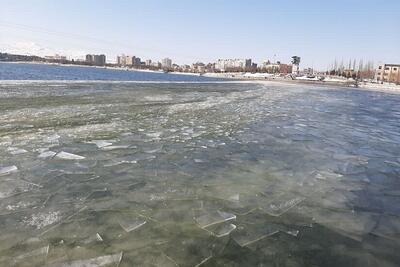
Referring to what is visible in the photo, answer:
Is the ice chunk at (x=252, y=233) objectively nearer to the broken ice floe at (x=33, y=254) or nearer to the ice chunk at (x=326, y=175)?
the broken ice floe at (x=33, y=254)

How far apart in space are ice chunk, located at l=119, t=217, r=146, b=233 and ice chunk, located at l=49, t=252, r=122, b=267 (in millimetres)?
729

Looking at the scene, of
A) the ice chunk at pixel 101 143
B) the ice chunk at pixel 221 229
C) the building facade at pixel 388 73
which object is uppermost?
the building facade at pixel 388 73

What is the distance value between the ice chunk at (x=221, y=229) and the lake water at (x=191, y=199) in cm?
1

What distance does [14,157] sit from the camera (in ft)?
27.3

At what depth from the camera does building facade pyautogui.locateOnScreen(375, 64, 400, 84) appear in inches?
6437

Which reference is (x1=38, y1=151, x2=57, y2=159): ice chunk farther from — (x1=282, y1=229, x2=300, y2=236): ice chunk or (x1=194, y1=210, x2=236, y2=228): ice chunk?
(x1=282, y1=229, x2=300, y2=236): ice chunk

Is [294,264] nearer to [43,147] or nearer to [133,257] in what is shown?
[133,257]

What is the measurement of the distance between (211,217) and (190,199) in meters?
0.77

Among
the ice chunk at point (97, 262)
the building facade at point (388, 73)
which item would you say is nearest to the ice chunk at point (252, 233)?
the ice chunk at point (97, 262)

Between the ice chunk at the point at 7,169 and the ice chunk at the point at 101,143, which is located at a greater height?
the ice chunk at the point at 101,143

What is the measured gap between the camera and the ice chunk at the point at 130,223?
16.8ft

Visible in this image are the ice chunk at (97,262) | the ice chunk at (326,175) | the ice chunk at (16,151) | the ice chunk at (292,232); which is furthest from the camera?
the ice chunk at (16,151)

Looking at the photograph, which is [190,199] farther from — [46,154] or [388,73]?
[388,73]

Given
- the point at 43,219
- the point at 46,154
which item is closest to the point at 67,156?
the point at 46,154
